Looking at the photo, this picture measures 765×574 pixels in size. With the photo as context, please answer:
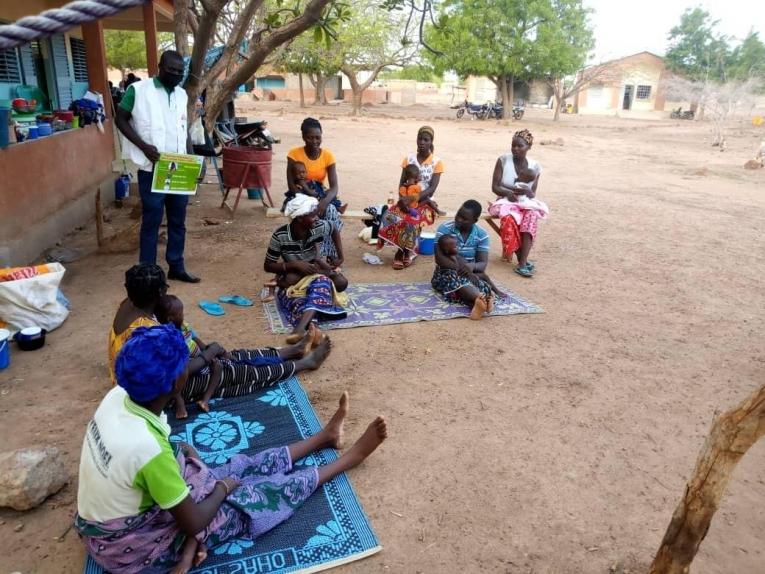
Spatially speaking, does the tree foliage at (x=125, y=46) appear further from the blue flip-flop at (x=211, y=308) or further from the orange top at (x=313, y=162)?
the blue flip-flop at (x=211, y=308)

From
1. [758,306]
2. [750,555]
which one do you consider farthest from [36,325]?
[758,306]

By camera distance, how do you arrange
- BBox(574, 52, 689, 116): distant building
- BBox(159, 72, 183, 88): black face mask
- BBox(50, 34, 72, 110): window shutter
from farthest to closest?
BBox(574, 52, 689, 116): distant building
BBox(50, 34, 72, 110): window shutter
BBox(159, 72, 183, 88): black face mask

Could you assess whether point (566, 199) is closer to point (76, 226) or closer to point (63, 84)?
point (76, 226)

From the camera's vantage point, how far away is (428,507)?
8.34ft

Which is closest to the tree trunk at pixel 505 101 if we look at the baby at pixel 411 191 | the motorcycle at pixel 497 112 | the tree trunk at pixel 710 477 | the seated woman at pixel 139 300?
the motorcycle at pixel 497 112

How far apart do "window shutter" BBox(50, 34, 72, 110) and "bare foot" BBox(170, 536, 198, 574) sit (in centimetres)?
977

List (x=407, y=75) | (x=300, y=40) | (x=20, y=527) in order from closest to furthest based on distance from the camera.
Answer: (x=20, y=527) → (x=300, y=40) → (x=407, y=75)

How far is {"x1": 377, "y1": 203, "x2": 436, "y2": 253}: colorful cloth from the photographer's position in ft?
18.7

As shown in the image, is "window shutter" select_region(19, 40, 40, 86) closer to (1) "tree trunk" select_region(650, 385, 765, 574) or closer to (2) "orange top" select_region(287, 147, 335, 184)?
(2) "orange top" select_region(287, 147, 335, 184)

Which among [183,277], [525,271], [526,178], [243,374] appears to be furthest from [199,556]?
[526,178]

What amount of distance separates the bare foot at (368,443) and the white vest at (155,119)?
3043 millimetres

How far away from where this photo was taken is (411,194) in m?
5.83

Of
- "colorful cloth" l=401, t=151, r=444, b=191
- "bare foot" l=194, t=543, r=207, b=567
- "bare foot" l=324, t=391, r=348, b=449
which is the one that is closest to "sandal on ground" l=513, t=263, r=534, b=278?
"colorful cloth" l=401, t=151, r=444, b=191

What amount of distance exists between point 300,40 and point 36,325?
26128 millimetres
